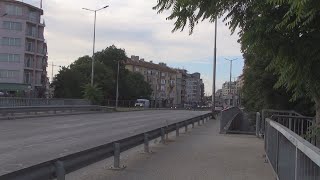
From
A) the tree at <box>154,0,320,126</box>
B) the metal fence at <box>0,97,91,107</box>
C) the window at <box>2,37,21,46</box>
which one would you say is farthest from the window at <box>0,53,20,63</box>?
the tree at <box>154,0,320,126</box>

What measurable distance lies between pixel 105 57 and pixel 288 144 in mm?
128070

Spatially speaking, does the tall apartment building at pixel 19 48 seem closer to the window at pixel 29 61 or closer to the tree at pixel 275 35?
the window at pixel 29 61

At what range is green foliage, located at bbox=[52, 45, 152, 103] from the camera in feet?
352

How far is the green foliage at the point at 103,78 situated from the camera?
107 meters

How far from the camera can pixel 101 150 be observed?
32.2 ft

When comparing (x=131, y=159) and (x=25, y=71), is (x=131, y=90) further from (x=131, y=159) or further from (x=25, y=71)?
(x=131, y=159)

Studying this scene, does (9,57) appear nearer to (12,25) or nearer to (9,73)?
(9,73)

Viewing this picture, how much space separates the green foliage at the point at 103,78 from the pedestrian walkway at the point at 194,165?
7642 centimetres

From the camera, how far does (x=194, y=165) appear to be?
12.6m

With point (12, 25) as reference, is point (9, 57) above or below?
below

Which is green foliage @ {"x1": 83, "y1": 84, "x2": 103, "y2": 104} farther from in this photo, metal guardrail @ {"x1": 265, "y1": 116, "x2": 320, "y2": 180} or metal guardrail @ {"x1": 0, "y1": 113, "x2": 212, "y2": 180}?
metal guardrail @ {"x1": 265, "y1": 116, "x2": 320, "y2": 180}

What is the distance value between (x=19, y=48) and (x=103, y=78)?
2172 centimetres

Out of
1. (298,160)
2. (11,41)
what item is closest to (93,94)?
(11,41)

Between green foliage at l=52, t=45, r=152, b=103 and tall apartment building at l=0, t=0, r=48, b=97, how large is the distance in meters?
5.70
